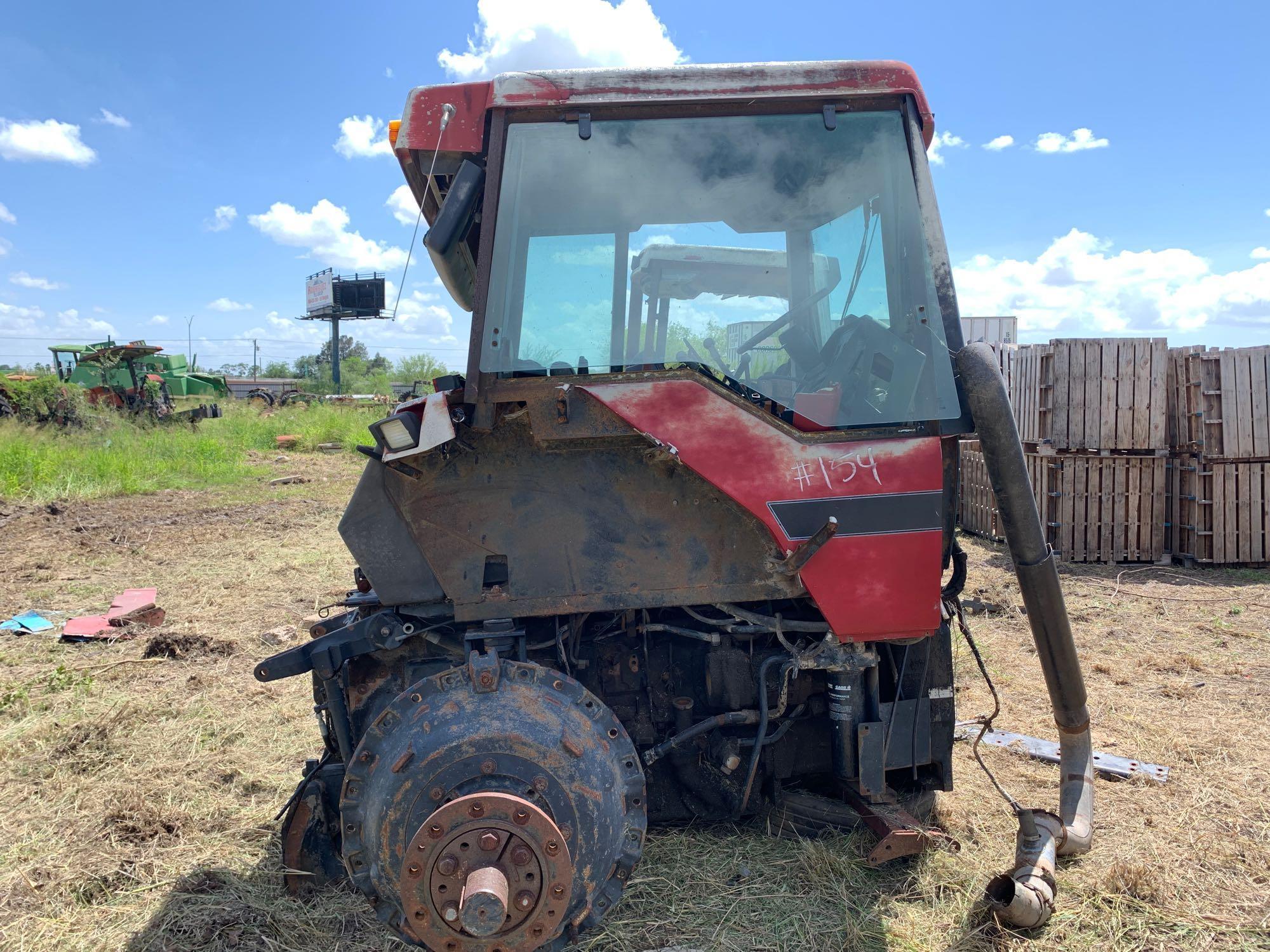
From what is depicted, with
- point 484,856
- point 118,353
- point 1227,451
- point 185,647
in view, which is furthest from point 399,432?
point 118,353

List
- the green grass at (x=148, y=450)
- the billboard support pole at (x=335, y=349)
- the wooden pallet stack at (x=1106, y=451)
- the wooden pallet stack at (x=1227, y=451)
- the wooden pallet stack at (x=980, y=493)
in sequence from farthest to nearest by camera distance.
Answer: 1. the billboard support pole at (x=335, y=349)
2. the green grass at (x=148, y=450)
3. the wooden pallet stack at (x=980, y=493)
4. the wooden pallet stack at (x=1106, y=451)
5. the wooden pallet stack at (x=1227, y=451)

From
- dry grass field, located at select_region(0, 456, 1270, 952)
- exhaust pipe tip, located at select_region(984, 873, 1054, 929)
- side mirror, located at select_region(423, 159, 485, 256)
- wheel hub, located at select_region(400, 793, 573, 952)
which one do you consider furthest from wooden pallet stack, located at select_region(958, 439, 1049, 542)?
wheel hub, located at select_region(400, 793, 573, 952)

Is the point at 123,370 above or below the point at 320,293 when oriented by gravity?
below

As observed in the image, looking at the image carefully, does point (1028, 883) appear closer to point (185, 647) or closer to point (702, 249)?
point (702, 249)

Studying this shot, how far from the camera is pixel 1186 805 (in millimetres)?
3598

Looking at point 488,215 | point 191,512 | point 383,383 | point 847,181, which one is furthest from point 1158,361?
point 383,383

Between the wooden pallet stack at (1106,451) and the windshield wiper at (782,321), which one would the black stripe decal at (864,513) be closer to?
the windshield wiper at (782,321)

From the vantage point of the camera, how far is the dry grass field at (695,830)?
2770 millimetres

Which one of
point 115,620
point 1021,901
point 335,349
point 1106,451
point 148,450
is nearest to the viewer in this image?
point 1021,901

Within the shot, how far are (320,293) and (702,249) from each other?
197ft

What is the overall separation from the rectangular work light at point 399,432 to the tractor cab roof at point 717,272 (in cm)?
88

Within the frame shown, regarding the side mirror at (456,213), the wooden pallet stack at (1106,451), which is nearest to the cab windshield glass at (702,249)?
the side mirror at (456,213)

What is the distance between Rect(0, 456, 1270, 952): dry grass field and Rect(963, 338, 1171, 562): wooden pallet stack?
2005 mm

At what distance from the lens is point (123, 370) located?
24.5 metres
